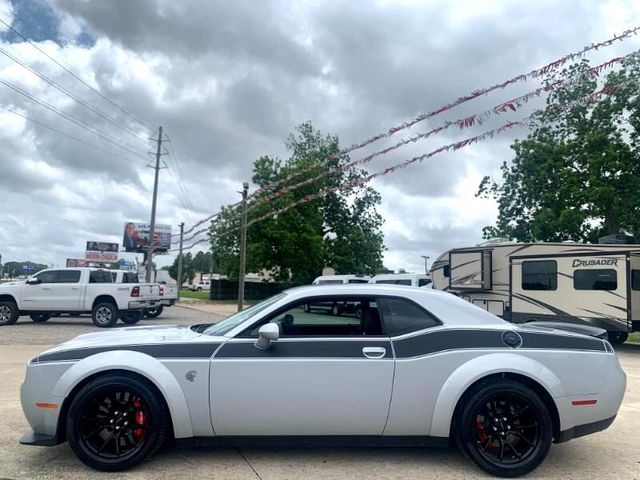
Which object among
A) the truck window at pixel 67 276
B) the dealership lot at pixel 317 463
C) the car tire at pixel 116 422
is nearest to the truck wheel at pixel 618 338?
the dealership lot at pixel 317 463

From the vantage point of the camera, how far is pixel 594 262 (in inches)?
520

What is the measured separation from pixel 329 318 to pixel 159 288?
14446mm

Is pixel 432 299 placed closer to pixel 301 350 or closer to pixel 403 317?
pixel 403 317

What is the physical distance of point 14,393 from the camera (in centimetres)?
651

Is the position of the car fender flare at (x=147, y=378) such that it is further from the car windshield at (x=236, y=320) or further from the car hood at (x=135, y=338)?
the car windshield at (x=236, y=320)

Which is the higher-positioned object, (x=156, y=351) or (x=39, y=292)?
(x=39, y=292)

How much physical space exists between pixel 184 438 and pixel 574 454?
3331mm

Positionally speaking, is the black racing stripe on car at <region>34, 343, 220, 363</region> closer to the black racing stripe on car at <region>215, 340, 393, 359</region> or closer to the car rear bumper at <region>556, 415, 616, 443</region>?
the black racing stripe on car at <region>215, 340, 393, 359</region>

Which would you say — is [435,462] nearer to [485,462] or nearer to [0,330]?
[485,462]

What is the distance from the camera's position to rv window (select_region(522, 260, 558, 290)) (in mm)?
14062

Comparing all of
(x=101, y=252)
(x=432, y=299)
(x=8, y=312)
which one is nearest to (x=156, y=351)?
(x=432, y=299)

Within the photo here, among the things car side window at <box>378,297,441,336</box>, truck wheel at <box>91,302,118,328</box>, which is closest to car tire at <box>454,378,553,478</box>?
car side window at <box>378,297,441,336</box>

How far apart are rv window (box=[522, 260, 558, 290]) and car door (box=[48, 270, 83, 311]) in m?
12.9

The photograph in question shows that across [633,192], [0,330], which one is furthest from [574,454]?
[633,192]
